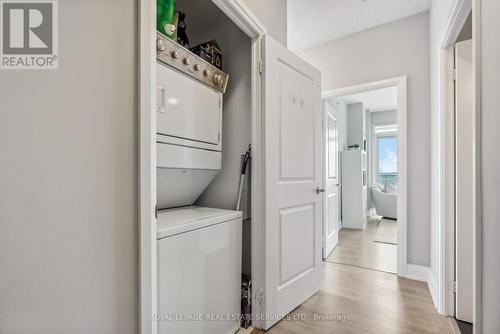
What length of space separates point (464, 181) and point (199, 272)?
1930mm

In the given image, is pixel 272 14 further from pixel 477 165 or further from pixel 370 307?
pixel 370 307

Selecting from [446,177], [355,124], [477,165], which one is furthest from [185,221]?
[355,124]

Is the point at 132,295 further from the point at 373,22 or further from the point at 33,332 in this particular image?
the point at 373,22

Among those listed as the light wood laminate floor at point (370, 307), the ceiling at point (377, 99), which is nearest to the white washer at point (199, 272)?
the light wood laminate floor at point (370, 307)

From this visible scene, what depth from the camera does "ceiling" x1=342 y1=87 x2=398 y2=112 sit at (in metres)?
4.93

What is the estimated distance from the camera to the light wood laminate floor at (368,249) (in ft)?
9.59

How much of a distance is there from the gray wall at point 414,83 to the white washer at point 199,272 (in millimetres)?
2034

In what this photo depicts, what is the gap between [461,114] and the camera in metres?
1.79

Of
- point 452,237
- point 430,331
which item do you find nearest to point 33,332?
point 430,331

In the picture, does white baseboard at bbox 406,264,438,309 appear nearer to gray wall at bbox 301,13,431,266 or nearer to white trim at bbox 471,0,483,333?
gray wall at bbox 301,13,431,266

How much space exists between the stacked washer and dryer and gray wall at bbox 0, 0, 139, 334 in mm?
337

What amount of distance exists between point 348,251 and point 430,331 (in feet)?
5.59

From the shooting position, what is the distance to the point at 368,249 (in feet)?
11.3

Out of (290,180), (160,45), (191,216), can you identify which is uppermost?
(160,45)
